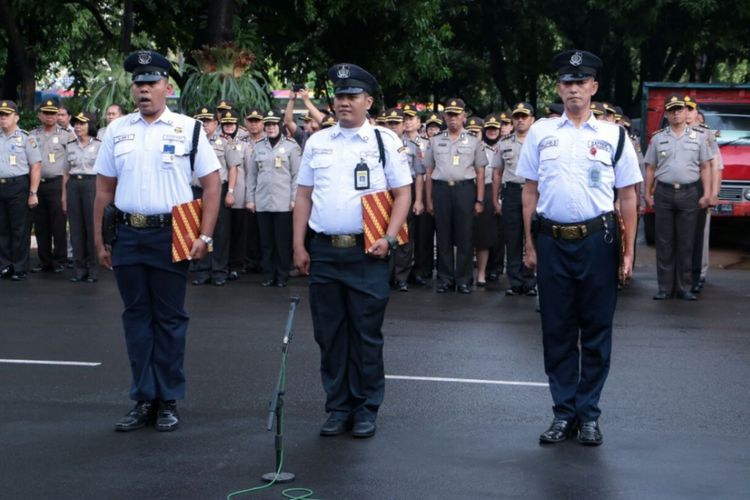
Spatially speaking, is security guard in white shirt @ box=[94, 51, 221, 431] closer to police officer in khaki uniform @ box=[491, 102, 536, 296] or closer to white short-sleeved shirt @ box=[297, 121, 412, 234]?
white short-sleeved shirt @ box=[297, 121, 412, 234]

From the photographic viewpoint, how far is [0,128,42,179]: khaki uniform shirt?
1520 cm

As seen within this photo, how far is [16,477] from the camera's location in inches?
259

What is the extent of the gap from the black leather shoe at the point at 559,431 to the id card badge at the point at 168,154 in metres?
2.64

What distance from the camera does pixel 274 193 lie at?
15.0 metres

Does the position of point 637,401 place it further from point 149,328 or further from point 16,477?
point 16,477

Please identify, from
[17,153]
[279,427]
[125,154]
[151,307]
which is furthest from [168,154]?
[17,153]

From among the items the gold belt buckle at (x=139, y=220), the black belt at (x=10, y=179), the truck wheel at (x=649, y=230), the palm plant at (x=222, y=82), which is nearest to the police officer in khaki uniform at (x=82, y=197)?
the black belt at (x=10, y=179)

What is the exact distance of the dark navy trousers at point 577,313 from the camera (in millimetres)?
Result: 7289

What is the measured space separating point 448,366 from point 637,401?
5.47 feet

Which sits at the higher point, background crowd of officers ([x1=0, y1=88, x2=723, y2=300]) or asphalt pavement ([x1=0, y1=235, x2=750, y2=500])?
background crowd of officers ([x1=0, y1=88, x2=723, y2=300])

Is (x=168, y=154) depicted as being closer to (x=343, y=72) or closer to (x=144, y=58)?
(x=144, y=58)

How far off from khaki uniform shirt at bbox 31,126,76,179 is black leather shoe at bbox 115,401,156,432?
28.0ft

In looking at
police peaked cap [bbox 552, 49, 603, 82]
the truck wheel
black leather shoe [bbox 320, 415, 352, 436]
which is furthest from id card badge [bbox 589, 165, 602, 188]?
the truck wheel

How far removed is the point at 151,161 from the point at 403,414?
2.17 m
